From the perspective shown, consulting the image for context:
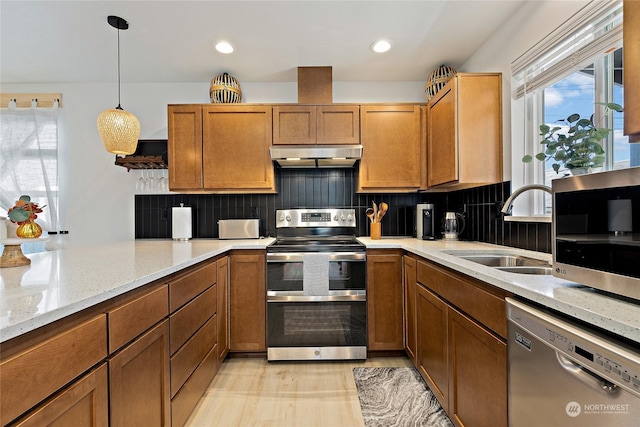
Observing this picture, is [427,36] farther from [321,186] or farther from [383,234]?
[383,234]

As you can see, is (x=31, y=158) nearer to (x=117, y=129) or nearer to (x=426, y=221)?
(x=117, y=129)

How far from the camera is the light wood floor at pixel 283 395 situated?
62.3 inches

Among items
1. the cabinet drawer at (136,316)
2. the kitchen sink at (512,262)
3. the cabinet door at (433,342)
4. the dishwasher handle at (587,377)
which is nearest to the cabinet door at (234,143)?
the cabinet drawer at (136,316)

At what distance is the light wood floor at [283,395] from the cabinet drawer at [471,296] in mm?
871

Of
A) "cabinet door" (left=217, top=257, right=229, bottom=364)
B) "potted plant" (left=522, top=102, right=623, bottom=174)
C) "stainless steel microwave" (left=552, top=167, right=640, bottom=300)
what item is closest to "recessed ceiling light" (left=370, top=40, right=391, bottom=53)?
"potted plant" (left=522, top=102, right=623, bottom=174)

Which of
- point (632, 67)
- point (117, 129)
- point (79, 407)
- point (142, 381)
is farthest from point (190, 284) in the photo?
point (632, 67)

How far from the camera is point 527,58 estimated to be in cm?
176

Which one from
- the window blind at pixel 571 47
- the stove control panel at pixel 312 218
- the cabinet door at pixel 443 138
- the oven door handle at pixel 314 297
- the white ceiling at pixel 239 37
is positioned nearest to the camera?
the window blind at pixel 571 47

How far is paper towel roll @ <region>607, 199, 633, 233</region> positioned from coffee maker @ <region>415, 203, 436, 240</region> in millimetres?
1716

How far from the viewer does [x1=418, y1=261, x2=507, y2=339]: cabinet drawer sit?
1039 millimetres

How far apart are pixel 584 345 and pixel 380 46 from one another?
7.35 feet

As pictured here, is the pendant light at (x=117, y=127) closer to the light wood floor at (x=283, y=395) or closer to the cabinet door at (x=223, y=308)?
the cabinet door at (x=223, y=308)

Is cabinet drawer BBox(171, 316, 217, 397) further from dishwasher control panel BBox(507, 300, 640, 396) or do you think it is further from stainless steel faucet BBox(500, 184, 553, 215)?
stainless steel faucet BBox(500, 184, 553, 215)

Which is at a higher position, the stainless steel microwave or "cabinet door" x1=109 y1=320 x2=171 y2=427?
the stainless steel microwave
